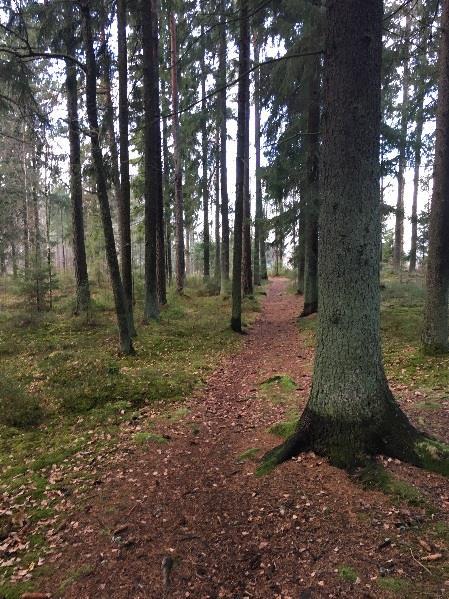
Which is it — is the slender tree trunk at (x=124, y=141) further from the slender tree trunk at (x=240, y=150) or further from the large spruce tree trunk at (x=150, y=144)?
the slender tree trunk at (x=240, y=150)

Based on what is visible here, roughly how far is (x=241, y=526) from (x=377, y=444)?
1.53 metres

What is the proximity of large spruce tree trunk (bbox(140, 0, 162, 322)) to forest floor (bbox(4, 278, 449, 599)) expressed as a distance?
748 cm

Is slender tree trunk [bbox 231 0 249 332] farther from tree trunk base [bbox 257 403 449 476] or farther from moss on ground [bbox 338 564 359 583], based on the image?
moss on ground [bbox 338 564 359 583]

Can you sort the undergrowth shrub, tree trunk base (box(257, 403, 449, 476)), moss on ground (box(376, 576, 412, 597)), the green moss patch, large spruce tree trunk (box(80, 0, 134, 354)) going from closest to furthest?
1. moss on ground (box(376, 576, 412, 597))
2. tree trunk base (box(257, 403, 449, 476))
3. the green moss patch
4. the undergrowth shrub
5. large spruce tree trunk (box(80, 0, 134, 354))

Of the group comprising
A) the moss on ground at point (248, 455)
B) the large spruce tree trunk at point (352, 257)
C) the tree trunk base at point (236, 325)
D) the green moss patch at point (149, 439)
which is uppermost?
the large spruce tree trunk at point (352, 257)

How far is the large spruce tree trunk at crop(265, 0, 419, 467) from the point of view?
12.1ft

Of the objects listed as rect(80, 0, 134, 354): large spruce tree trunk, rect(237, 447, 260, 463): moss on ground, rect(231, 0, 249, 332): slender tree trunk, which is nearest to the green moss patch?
rect(237, 447, 260, 463): moss on ground

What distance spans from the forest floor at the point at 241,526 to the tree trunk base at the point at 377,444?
0.12 metres

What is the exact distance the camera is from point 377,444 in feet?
12.9

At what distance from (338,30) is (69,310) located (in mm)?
12857

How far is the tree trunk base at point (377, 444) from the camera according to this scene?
3.83 metres

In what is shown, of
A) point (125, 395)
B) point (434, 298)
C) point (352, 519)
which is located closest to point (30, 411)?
point (125, 395)

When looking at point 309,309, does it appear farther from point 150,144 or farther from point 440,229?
point 150,144

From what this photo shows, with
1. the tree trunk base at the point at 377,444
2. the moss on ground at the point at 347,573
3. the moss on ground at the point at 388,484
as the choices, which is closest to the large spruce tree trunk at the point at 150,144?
the tree trunk base at the point at 377,444
